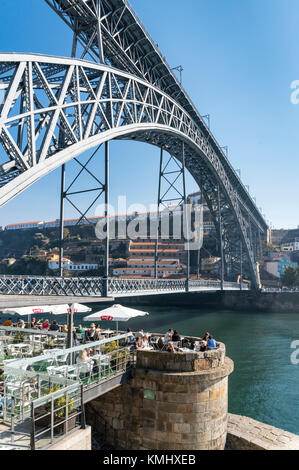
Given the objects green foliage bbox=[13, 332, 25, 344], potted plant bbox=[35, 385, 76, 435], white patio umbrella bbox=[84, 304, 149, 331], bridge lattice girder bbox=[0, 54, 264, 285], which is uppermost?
bridge lattice girder bbox=[0, 54, 264, 285]

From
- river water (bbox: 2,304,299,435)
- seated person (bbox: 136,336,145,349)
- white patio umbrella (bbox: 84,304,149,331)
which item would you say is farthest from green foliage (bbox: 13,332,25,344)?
river water (bbox: 2,304,299,435)

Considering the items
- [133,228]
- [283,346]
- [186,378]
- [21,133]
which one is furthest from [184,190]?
[133,228]

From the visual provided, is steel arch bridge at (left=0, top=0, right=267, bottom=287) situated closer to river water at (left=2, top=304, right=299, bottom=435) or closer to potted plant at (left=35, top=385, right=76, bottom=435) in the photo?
potted plant at (left=35, top=385, right=76, bottom=435)

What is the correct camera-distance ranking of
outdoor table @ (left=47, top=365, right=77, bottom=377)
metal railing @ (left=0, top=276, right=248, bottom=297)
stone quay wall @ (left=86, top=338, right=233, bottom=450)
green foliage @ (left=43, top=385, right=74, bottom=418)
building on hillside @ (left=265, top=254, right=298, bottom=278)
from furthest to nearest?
1. building on hillside @ (left=265, top=254, right=298, bottom=278)
2. metal railing @ (left=0, top=276, right=248, bottom=297)
3. stone quay wall @ (left=86, top=338, right=233, bottom=450)
4. outdoor table @ (left=47, top=365, right=77, bottom=377)
5. green foliage @ (left=43, top=385, right=74, bottom=418)

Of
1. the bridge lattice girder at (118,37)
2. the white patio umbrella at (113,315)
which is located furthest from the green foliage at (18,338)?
the bridge lattice girder at (118,37)

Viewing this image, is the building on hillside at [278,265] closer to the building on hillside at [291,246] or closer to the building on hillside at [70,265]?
the building on hillside at [291,246]
